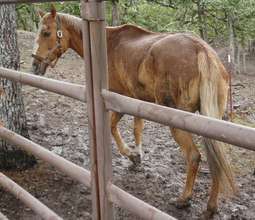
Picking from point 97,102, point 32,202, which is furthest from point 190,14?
point 97,102

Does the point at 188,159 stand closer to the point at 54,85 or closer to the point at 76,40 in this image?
the point at 76,40

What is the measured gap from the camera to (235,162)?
16.1 feet

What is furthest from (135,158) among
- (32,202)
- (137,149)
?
(32,202)

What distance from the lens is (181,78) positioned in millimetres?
3576

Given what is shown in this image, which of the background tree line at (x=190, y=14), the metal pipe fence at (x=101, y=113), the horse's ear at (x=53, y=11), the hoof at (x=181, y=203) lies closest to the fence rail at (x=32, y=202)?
the metal pipe fence at (x=101, y=113)

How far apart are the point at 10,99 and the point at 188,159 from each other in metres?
1.96

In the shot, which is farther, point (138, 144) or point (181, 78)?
point (138, 144)

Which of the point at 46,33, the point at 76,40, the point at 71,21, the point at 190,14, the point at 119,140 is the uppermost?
the point at 71,21

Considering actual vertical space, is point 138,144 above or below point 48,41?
below

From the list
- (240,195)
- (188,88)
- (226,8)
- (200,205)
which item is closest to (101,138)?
(188,88)

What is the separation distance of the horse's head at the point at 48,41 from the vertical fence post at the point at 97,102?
3.00 m

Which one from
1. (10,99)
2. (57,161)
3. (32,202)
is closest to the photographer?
(57,161)

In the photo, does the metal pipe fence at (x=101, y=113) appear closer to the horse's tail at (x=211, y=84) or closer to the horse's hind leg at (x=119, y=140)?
the horse's tail at (x=211, y=84)

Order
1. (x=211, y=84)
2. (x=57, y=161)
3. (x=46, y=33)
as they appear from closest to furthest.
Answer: (x=57, y=161)
(x=211, y=84)
(x=46, y=33)
